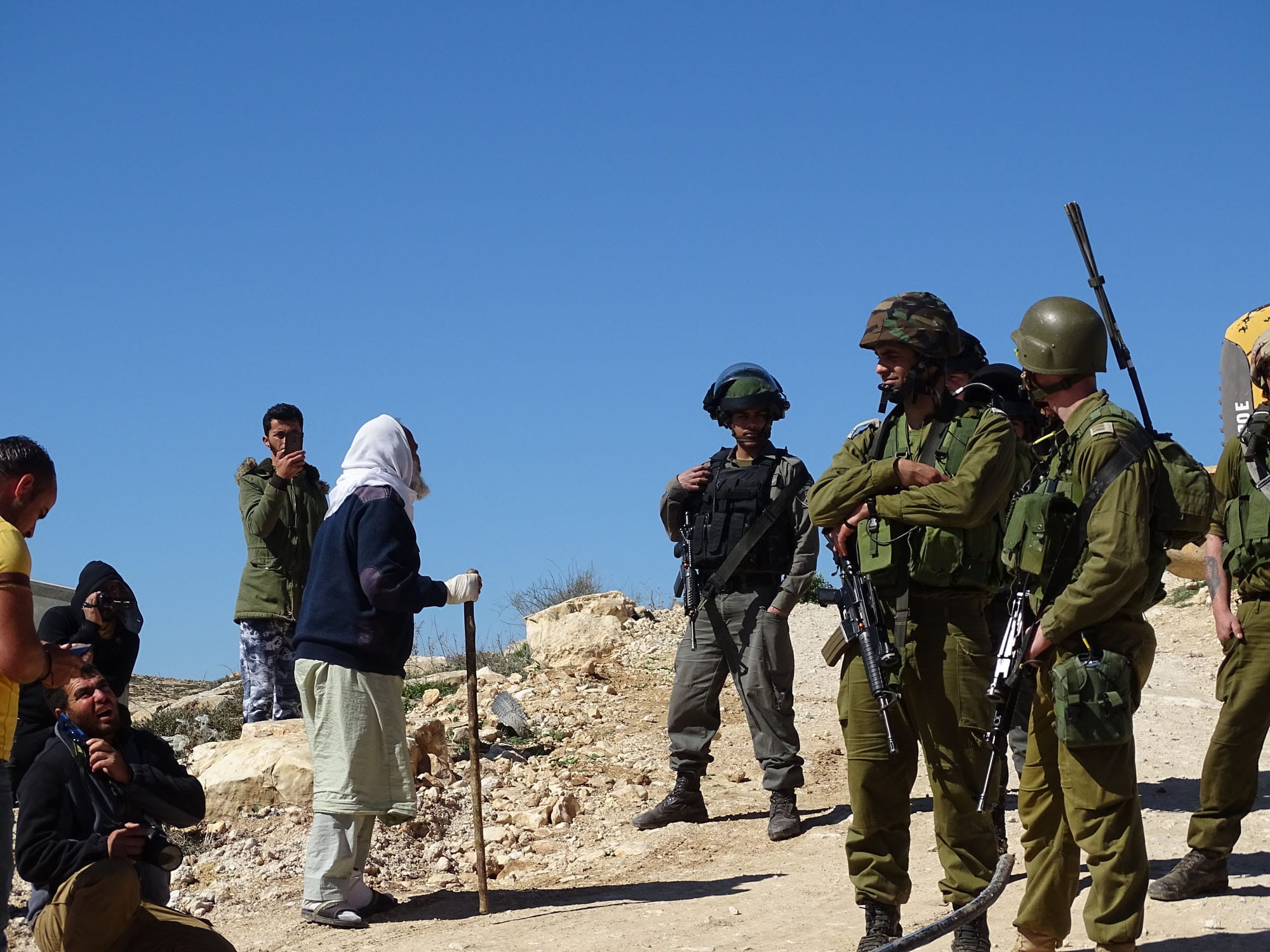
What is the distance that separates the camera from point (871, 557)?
465cm

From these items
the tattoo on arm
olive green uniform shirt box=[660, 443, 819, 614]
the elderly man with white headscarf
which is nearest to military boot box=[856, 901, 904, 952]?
the tattoo on arm

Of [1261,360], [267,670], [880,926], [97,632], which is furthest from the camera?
[267,670]

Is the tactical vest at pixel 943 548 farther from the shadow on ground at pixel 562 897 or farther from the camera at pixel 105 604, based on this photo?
the camera at pixel 105 604

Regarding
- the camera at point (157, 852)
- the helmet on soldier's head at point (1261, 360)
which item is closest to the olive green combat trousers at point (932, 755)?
the helmet on soldier's head at point (1261, 360)

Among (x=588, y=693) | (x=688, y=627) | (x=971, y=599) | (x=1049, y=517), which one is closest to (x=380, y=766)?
(x=688, y=627)

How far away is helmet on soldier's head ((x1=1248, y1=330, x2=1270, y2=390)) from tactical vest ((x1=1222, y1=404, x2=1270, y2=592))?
0.13m

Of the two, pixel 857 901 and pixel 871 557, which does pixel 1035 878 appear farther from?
pixel 871 557

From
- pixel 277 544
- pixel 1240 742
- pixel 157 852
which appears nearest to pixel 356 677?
pixel 157 852

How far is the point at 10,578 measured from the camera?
13.0 feet

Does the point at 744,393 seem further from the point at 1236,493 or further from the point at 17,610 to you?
the point at 17,610

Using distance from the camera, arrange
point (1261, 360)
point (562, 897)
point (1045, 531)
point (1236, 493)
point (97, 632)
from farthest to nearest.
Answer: point (562, 897), point (97, 632), point (1236, 493), point (1261, 360), point (1045, 531)

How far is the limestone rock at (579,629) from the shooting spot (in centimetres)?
1283

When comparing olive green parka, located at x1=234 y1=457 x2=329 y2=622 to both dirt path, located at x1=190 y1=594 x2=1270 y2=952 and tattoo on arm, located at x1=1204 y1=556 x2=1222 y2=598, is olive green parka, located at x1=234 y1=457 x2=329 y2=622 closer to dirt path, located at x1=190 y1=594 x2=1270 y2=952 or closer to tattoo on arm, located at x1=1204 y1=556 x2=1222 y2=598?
dirt path, located at x1=190 y1=594 x2=1270 y2=952

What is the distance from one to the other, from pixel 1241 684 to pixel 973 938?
1.66 m
